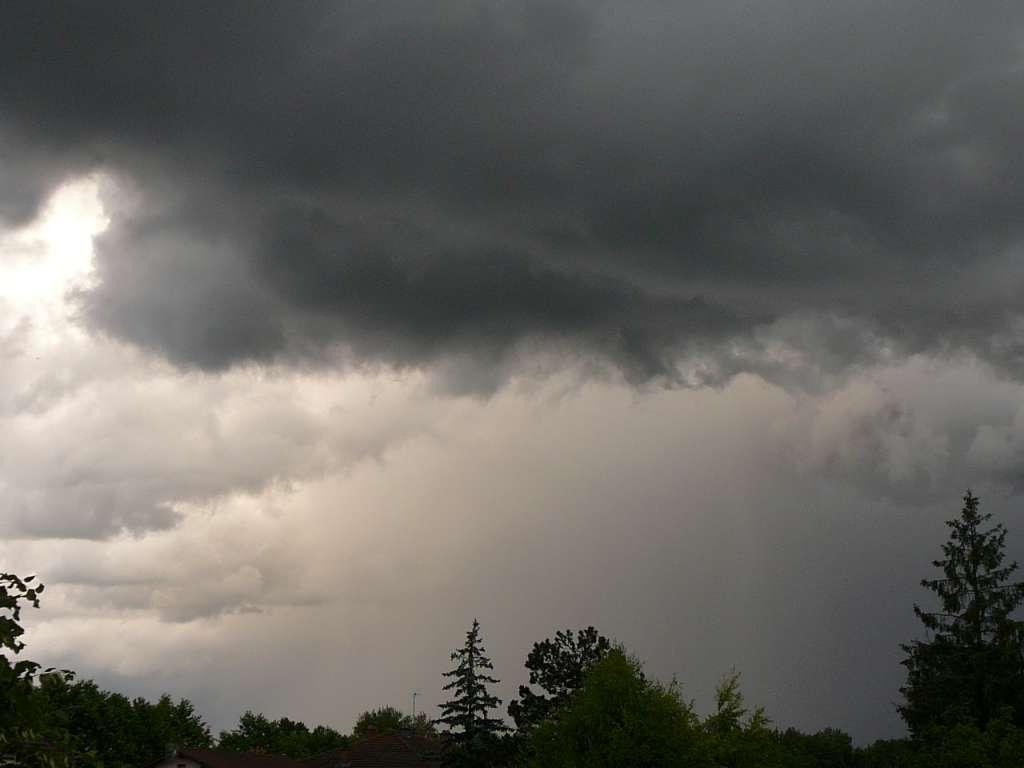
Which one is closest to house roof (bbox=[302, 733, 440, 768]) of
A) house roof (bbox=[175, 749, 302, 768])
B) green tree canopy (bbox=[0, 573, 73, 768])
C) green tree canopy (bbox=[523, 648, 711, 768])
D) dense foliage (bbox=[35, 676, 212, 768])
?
house roof (bbox=[175, 749, 302, 768])

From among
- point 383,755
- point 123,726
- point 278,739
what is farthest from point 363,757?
point 278,739

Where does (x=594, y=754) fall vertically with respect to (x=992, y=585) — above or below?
below

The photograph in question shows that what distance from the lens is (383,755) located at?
87.1 meters

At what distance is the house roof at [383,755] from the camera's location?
8556 cm

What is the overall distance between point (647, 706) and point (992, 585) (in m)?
26.3

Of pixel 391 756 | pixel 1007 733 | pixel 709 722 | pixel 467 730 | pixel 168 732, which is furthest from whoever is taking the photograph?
pixel 168 732

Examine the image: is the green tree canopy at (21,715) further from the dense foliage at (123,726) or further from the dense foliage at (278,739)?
the dense foliage at (278,739)

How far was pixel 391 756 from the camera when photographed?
8688 cm

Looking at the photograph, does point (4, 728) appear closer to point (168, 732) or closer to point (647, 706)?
point (647, 706)

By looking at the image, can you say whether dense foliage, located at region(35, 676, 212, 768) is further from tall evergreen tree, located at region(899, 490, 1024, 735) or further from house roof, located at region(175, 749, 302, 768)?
tall evergreen tree, located at region(899, 490, 1024, 735)

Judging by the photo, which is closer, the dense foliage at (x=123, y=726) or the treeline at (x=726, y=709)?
the treeline at (x=726, y=709)

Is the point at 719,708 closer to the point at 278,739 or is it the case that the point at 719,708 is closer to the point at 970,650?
the point at 970,650

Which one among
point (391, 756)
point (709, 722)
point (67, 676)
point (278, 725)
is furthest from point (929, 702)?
point (278, 725)

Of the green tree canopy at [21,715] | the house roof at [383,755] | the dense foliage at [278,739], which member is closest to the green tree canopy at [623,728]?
the house roof at [383,755]
